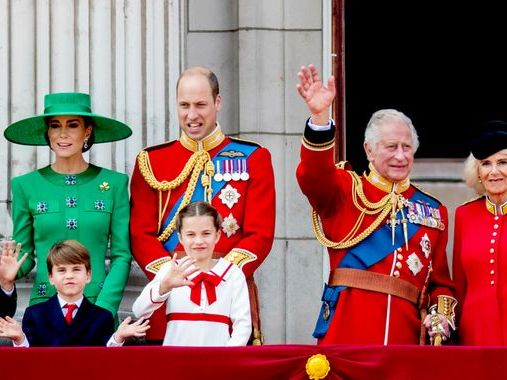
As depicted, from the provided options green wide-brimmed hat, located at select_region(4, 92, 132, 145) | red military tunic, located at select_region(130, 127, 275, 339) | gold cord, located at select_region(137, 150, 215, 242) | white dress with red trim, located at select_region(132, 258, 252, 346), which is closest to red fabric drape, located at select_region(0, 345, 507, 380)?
white dress with red trim, located at select_region(132, 258, 252, 346)

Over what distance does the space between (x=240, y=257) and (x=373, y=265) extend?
0.61 metres

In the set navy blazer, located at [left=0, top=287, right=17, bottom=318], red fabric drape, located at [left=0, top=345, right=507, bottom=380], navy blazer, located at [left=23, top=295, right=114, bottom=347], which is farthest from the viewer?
navy blazer, located at [left=0, top=287, right=17, bottom=318]

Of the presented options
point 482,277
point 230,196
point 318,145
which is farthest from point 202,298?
point 482,277

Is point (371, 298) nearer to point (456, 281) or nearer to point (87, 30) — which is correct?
point (456, 281)

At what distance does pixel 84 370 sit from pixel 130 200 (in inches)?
48.2

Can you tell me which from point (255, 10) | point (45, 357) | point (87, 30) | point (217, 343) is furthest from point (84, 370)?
point (255, 10)


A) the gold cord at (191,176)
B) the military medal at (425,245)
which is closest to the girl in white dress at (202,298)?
the gold cord at (191,176)

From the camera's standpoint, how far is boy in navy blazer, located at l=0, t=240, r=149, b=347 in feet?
26.0

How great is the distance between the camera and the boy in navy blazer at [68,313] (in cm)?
793

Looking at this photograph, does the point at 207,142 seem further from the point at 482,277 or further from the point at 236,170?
the point at 482,277

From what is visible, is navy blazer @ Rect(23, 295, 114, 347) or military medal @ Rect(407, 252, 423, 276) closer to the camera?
navy blazer @ Rect(23, 295, 114, 347)

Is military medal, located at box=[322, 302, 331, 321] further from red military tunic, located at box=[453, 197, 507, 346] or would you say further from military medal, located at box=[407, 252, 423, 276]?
red military tunic, located at box=[453, 197, 507, 346]

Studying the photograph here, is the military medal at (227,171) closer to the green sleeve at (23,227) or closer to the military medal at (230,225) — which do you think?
the military medal at (230,225)

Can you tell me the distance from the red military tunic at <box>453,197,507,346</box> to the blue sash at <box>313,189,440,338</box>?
26 centimetres
